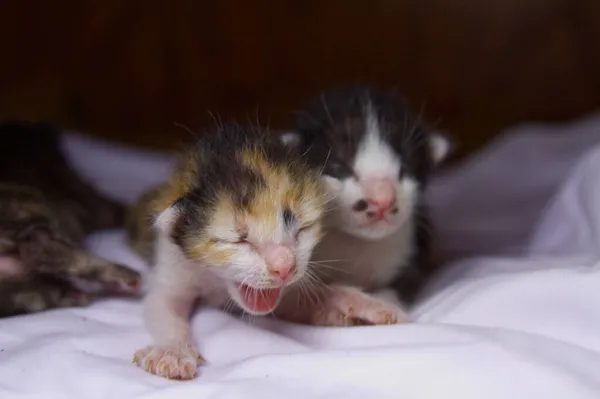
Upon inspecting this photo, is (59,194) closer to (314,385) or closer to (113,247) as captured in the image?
(113,247)

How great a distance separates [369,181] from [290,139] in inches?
6.4

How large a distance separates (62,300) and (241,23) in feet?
4.87

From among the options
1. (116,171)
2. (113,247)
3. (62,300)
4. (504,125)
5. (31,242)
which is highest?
(504,125)

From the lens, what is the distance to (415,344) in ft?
3.53

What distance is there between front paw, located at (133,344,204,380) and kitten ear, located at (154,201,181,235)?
0.60 feet

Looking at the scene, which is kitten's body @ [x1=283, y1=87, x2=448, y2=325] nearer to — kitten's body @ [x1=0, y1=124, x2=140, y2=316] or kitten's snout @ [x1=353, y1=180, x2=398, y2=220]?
kitten's snout @ [x1=353, y1=180, x2=398, y2=220]

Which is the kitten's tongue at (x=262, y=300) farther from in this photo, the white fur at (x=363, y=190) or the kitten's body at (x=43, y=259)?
the kitten's body at (x=43, y=259)

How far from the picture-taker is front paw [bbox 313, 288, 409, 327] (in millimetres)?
1254

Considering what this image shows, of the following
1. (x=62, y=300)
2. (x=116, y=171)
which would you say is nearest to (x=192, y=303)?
(x=62, y=300)

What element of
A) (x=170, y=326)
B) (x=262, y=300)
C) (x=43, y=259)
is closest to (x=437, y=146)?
(x=262, y=300)

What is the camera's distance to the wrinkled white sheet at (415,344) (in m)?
0.99

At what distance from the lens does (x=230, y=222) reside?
1.12m

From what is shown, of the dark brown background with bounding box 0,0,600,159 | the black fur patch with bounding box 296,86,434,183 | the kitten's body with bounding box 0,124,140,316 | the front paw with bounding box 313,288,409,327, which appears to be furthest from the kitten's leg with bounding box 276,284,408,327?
the dark brown background with bounding box 0,0,600,159

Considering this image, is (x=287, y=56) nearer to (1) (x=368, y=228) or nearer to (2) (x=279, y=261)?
(1) (x=368, y=228)
